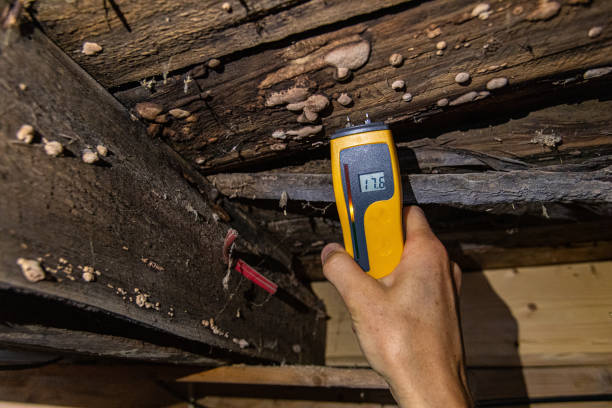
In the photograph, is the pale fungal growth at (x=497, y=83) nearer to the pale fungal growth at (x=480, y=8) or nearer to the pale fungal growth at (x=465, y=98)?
the pale fungal growth at (x=465, y=98)

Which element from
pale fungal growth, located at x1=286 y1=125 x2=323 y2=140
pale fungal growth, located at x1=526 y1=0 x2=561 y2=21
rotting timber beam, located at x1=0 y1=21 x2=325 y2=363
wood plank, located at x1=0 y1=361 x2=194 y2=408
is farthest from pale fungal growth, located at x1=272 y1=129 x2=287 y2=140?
wood plank, located at x1=0 y1=361 x2=194 y2=408

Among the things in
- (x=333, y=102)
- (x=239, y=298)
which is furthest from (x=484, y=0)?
(x=239, y=298)

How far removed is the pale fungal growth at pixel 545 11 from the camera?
0.53 metres

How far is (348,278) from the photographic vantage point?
2.29 feet

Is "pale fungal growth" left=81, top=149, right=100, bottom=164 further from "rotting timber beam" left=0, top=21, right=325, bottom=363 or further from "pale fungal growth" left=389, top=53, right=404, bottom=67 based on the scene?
"pale fungal growth" left=389, top=53, right=404, bottom=67

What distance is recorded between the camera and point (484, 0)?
0.54 meters

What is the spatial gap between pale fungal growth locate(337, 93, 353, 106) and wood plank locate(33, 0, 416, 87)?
146 mm

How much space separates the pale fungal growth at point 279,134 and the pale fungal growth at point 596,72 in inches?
21.3

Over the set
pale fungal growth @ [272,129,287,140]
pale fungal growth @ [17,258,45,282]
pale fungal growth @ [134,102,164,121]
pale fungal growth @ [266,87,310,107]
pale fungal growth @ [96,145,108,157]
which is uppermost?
pale fungal growth @ [266,87,310,107]

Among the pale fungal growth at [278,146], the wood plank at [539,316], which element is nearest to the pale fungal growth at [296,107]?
the pale fungal growth at [278,146]

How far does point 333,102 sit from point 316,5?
190mm

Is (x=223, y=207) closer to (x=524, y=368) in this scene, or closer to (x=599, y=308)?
(x=524, y=368)

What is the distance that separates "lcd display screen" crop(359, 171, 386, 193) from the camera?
710 millimetres

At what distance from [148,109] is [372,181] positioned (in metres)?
0.45
